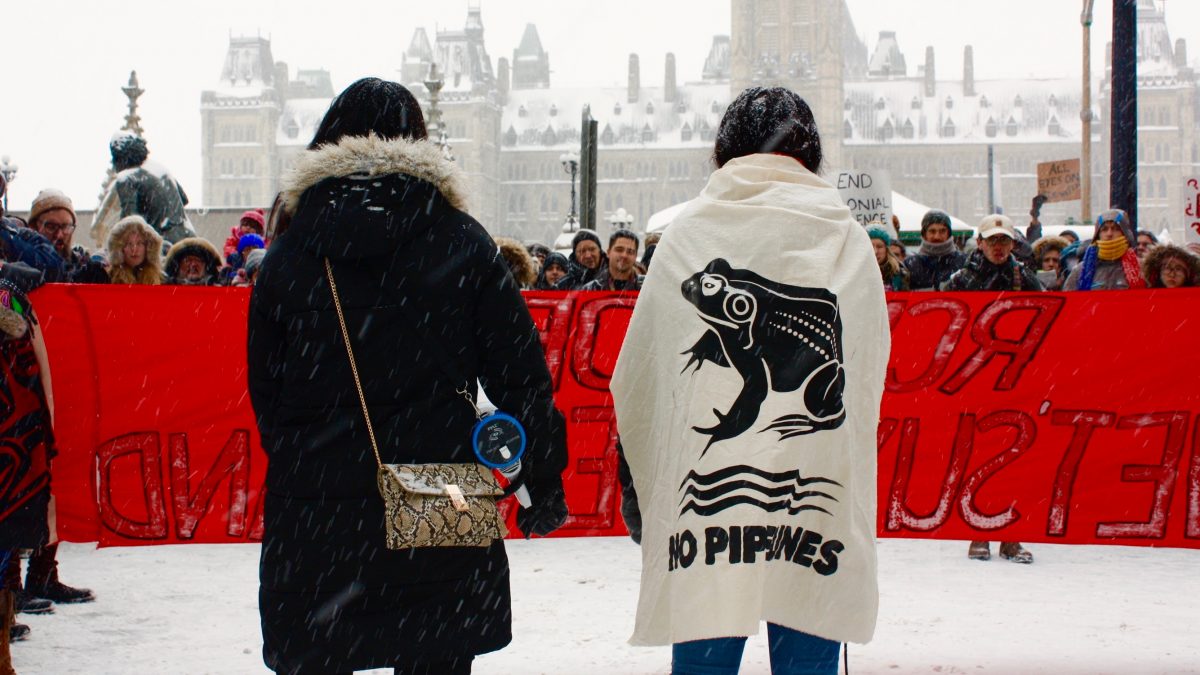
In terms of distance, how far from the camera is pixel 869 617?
285 centimetres

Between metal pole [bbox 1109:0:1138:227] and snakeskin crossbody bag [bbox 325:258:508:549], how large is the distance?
7.61 meters

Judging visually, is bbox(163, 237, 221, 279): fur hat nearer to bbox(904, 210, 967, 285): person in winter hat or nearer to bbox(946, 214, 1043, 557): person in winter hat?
bbox(946, 214, 1043, 557): person in winter hat

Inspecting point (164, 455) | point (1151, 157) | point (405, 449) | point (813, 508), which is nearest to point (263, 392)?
point (405, 449)

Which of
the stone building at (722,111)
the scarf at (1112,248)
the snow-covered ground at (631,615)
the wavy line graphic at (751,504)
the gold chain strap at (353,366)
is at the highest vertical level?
the stone building at (722,111)

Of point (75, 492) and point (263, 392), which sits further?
point (75, 492)

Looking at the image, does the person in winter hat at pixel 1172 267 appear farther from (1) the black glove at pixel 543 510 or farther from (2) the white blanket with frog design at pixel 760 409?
(1) the black glove at pixel 543 510

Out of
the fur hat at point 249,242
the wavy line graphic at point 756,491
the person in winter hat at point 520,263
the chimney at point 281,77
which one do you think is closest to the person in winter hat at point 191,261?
the fur hat at point 249,242

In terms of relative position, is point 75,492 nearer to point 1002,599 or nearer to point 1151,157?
point 1002,599

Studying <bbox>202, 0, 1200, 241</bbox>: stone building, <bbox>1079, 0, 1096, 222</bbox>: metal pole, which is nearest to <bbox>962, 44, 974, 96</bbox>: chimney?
<bbox>202, 0, 1200, 241</bbox>: stone building

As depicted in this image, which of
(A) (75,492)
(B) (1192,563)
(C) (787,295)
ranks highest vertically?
(C) (787,295)

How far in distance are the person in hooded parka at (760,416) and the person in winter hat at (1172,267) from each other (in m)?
4.48

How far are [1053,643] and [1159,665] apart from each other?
16.3 inches

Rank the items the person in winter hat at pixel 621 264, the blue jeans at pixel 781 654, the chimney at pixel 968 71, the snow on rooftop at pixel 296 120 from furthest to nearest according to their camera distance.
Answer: the snow on rooftop at pixel 296 120, the chimney at pixel 968 71, the person in winter hat at pixel 621 264, the blue jeans at pixel 781 654

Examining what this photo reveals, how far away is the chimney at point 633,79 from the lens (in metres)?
108
